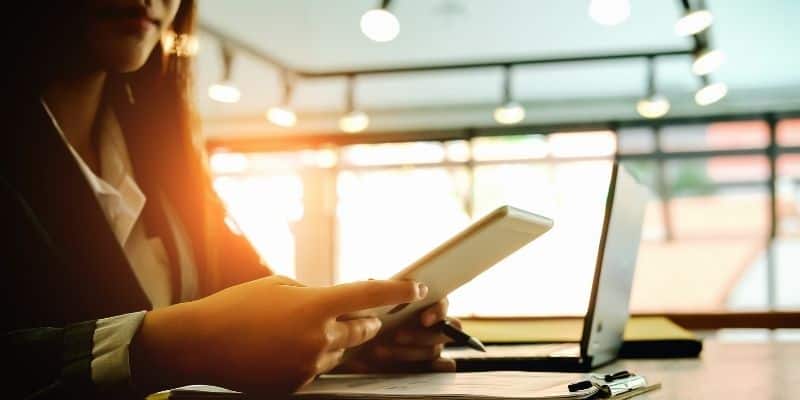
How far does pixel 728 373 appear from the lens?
1.15 meters

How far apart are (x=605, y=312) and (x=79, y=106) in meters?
0.96

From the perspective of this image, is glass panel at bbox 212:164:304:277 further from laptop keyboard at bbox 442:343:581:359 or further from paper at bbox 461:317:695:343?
laptop keyboard at bbox 442:343:581:359

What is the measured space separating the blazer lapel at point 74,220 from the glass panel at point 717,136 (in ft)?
25.9

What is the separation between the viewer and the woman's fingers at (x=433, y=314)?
1167 millimetres

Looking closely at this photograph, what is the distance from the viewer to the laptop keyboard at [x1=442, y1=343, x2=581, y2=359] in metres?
1.23

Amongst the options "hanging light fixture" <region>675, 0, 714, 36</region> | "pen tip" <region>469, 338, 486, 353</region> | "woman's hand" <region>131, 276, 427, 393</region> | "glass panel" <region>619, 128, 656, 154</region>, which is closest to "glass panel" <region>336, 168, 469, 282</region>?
"glass panel" <region>619, 128, 656, 154</region>

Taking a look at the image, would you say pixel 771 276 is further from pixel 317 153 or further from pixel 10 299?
pixel 10 299

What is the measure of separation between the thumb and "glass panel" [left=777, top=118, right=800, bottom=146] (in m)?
8.16

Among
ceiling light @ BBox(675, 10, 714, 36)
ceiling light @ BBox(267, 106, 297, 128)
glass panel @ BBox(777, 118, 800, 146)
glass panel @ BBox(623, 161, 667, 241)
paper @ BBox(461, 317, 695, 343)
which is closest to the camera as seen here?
paper @ BBox(461, 317, 695, 343)

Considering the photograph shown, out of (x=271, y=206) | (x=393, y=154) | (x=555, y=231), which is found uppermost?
(x=393, y=154)

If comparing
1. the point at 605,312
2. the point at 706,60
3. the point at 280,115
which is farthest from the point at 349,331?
the point at 280,115

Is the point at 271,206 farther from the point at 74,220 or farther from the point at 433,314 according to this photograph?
the point at 74,220

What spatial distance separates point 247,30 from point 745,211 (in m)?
6.07

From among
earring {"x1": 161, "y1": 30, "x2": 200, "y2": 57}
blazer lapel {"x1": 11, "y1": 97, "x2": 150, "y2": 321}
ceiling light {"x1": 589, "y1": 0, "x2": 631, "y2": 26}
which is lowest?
blazer lapel {"x1": 11, "y1": 97, "x2": 150, "y2": 321}
